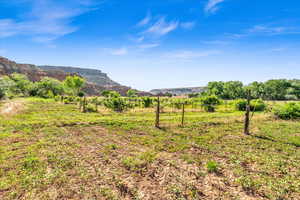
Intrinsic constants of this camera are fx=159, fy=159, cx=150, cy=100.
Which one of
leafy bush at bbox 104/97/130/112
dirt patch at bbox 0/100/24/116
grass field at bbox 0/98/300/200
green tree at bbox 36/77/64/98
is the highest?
green tree at bbox 36/77/64/98

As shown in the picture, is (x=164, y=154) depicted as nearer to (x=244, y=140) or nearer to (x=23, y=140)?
(x=244, y=140)

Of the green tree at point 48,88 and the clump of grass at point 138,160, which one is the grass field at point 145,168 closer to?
the clump of grass at point 138,160

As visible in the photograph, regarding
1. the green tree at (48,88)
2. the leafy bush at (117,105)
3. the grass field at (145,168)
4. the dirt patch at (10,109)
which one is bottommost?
the grass field at (145,168)

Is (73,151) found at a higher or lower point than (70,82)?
lower

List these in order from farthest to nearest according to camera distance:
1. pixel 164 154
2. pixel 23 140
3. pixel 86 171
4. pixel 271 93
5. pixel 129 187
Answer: pixel 271 93
pixel 23 140
pixel 164 154
pixel 86 171
pixel 129 187

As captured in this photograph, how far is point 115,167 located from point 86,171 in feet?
3.42

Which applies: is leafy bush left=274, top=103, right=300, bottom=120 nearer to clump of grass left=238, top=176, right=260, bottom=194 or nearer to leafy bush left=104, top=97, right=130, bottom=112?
clump of grass left=238, top=176, right=260, bottom=194

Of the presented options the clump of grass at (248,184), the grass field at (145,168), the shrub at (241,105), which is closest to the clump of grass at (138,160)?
the grass field at (145,168)

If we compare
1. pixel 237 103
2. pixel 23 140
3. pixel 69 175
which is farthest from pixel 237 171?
pixel 237 103

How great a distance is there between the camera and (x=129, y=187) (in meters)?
4.89

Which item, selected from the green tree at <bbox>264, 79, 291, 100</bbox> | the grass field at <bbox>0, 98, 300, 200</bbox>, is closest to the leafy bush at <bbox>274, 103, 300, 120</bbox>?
the grass field at <bbox>0, 98, 300, 200</bbox>

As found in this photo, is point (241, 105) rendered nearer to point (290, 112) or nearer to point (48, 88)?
point (290, 112)

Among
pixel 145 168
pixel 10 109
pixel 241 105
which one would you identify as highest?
pixel 241 105

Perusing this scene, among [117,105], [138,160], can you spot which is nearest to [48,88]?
[117,105]
